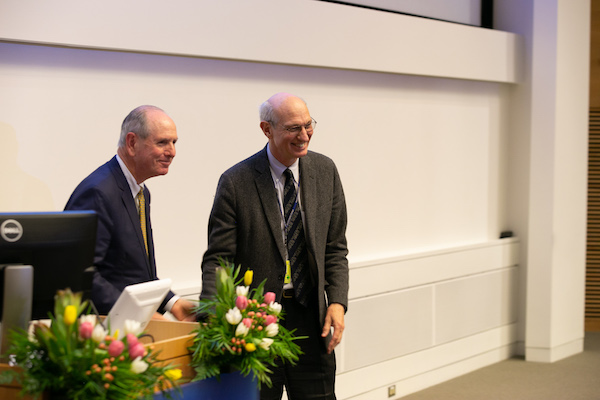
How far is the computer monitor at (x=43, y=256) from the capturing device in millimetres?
2299

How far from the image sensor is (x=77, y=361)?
6.45 ft

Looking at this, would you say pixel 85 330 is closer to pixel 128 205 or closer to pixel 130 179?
pixel 128 205

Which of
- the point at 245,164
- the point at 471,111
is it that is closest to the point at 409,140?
the point at 471,111

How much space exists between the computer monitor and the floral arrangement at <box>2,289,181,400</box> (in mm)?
293

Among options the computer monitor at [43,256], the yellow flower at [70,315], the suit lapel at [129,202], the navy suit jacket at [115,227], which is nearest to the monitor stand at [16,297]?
the computer monitor at [43,256]

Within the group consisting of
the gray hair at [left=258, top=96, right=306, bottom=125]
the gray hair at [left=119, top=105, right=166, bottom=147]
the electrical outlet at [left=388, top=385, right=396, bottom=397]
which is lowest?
the electrical outlet at [left=388, top=385, right=396, bottom=397]

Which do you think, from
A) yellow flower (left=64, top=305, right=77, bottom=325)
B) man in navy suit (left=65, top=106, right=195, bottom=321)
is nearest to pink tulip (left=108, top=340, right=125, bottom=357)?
yellow flower (left=64, top=305, right=77, bottom=325)

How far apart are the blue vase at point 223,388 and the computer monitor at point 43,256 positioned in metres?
0.46

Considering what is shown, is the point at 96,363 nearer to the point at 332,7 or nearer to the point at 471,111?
the point at 332,7

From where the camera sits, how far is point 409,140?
631 centimetres

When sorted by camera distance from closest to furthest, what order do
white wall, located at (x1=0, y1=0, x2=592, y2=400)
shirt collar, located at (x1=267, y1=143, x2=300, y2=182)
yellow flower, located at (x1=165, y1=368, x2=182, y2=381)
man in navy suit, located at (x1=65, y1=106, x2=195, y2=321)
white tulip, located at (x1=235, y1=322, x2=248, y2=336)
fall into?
yellow flower, located at (x1=165, y1=368, x2=182, y2=381), white tulip, located at (x1=235, y1=322, x2=248, y2=336), man in navy suit, located at (x1=65, y1=106, x2=195, y2=321), shirt collar, located at (x1=267, y1=143, x2=300, y2=182), white wall, located at (x1=0, y1=0, x2=592, y2=400)

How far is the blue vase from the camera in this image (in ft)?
7.75

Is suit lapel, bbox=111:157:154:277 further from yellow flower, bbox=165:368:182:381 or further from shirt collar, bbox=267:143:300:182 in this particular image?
yellow flower, bbox=165:368:182:381

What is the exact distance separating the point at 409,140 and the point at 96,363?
464 centimetres
